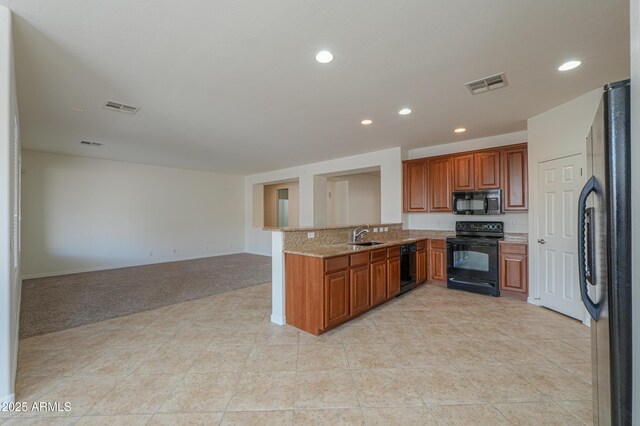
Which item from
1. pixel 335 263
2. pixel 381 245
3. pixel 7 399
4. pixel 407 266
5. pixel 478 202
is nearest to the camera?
pixel 7 399

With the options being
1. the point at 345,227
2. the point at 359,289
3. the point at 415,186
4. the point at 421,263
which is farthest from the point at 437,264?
the point at 359,289

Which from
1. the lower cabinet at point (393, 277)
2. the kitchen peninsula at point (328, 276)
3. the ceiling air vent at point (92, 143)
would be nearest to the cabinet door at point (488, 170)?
the kitchen peninsula at point (328, 276)

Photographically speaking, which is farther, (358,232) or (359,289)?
(358,232)

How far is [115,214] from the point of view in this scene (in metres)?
6.58

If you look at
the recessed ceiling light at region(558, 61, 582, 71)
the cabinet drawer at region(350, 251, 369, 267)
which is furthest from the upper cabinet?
the cabinet drawer at region(350, 251, 369, 267)

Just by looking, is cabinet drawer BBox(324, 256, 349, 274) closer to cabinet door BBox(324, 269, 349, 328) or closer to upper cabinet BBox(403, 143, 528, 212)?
cabinet door BBox(324, 269, 349, 328)

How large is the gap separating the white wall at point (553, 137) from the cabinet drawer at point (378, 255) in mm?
2105

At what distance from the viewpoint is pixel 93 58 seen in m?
2.38

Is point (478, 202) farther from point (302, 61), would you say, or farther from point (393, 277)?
point (302, 61)

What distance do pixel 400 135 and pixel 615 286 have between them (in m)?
4.00

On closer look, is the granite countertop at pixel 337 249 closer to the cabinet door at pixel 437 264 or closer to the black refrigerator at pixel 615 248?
the cabinet door at pixel 437 264

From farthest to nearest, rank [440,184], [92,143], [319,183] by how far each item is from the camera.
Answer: [319,183]
[92,143]
[440,184]

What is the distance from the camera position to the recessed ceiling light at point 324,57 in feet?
7.48

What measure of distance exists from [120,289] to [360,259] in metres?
4.25
